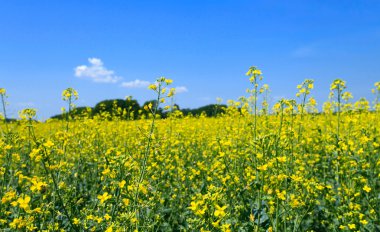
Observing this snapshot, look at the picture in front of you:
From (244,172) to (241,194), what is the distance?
1017 mm

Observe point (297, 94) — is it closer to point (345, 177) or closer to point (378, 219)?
point (345, 177)

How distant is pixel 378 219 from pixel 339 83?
1593mm

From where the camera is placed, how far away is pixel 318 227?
3.72 m

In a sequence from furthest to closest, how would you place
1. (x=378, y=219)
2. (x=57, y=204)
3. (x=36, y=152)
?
(x=57, y=204) < (x=378, y=219) < (x=36, y=152)

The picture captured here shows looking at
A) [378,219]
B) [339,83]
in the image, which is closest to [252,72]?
[339,83]

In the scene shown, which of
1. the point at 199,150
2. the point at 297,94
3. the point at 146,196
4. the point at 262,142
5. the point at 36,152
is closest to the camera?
the point at 36,152

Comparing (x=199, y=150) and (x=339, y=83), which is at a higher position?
(x=339, y=83)

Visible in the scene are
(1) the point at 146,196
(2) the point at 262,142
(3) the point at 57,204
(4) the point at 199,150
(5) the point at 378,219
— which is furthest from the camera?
(4) the point at 199,150

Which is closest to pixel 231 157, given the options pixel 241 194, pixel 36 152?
pixel 241 194

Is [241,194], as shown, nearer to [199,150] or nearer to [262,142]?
[262,142]

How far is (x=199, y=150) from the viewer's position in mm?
6734

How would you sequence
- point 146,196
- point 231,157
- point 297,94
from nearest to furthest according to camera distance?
point 146,196, point 231,157, point 297,94

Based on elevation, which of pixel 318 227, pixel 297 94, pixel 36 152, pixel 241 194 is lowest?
pixel 318 227

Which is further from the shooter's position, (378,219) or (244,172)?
(244,172)
